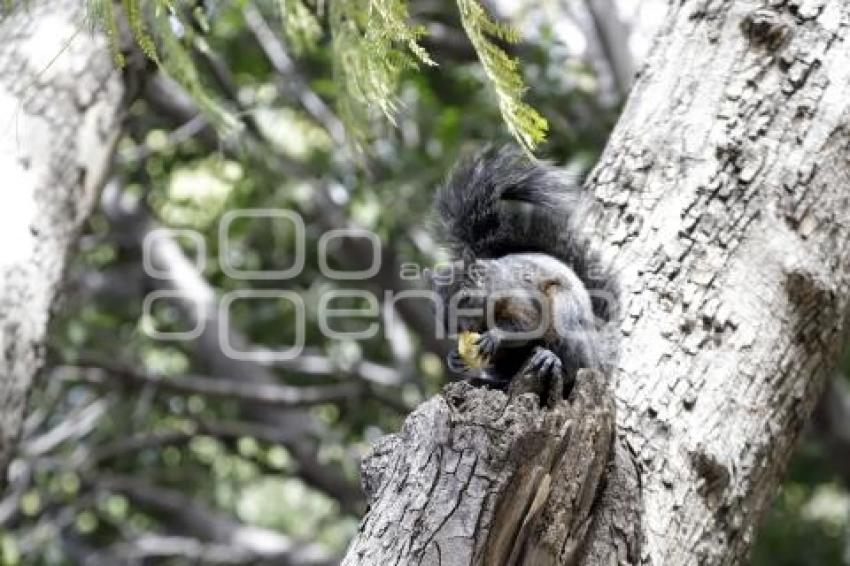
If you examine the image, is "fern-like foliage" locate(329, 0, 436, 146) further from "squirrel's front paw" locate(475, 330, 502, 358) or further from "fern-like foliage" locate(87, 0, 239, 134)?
"squirrel's front paw" locate(475, 330, 502, 358)

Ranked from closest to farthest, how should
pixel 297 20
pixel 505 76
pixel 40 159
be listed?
pixel 505 76 → pixel 40 159 → pixel 297 20

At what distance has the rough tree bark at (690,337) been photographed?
1.33 meters

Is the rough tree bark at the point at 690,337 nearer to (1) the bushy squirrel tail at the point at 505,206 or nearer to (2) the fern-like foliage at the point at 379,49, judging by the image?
(1) the bushy squirrel tail at the point at 505,206

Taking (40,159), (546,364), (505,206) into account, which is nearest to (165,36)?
(40,159)

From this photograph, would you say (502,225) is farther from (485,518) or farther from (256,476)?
(256,476)

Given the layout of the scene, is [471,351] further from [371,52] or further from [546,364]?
[371,52]

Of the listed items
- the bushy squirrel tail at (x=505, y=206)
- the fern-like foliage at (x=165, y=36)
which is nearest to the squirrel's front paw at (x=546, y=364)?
the bushy squirrel tail at (x=505, y=206)

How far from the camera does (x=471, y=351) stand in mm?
1794

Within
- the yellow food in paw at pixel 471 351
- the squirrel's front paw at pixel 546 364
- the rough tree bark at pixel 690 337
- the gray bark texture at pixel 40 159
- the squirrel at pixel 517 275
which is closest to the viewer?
the rough tree bark at pixel 690 337

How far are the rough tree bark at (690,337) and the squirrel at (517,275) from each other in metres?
0.04

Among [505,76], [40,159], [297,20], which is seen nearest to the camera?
[505,76]

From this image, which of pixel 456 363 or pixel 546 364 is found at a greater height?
pixel 546 364

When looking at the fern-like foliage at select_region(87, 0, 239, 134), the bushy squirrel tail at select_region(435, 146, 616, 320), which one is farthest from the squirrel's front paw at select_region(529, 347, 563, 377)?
the fern-like foliage at select_region(87, 0, 239, 134)

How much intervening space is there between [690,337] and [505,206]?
47cm
